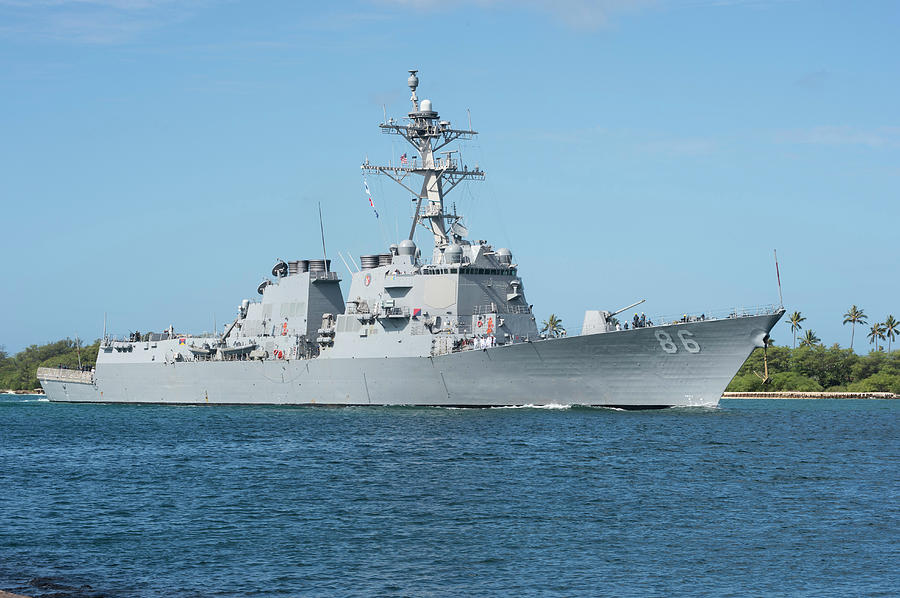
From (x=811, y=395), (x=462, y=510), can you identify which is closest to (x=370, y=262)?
(x=462, y=510)

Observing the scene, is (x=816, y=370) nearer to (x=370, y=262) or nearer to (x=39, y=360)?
(x=370, y=262)

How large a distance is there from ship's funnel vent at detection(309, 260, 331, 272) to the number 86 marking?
19285mm

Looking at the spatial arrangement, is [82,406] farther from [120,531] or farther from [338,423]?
[120,531]

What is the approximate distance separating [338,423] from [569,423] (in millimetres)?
8212

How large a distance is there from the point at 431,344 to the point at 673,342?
8.91 m

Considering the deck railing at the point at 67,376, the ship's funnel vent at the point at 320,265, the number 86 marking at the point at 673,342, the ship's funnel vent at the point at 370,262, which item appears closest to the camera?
the number 86 marking at the point at 673,342

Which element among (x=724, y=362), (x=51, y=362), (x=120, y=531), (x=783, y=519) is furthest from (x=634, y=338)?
(x=51, y=362)

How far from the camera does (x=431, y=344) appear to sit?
3528 centimetres

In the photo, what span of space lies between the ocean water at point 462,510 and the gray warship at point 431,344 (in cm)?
202

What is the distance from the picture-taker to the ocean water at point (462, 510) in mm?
13227

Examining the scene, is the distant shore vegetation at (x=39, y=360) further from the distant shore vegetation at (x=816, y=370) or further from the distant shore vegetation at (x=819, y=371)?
the distant shore vegetation at (x=816, y=370)

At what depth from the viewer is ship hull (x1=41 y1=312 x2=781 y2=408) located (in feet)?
102

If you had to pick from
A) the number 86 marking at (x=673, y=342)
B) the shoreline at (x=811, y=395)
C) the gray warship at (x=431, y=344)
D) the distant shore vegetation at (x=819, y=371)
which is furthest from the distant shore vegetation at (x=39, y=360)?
the number 86 marking at (x=673, y=342)

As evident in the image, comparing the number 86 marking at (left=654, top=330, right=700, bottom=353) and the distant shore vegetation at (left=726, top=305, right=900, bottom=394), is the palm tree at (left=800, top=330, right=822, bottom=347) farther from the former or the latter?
the number 86 marking at (left=654, top=330, right=700, bottom=353)
